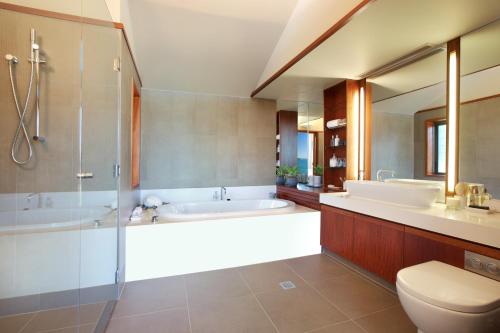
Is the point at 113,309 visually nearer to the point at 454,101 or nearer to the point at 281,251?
the point at 281,251

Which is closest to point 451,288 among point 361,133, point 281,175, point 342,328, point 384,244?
point 342,328

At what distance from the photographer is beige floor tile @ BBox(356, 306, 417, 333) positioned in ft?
5.18

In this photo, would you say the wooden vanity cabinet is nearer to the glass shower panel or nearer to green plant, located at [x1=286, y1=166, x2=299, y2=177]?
green plant, located at [x1=286, y1=166, x2=299, y2=177]

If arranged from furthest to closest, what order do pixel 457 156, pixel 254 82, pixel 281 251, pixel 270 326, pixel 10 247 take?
pixel 254 82, pixel 281 251, pixel 457 156, pixel 270 326, pixel 10 247

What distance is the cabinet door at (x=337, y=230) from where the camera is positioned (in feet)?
8.02

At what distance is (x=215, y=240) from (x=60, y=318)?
1285 millimetres

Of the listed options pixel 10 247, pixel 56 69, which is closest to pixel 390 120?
pixel 56 69

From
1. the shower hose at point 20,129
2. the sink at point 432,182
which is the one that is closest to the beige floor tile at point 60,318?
the shower hose at point 20,129

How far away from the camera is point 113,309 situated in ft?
5.85

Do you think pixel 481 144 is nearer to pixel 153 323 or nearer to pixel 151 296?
pixel 153 323

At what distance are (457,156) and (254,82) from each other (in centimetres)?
251

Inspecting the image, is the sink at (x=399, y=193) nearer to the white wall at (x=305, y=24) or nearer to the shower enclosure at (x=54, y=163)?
the white wall at (x=305, y=24)

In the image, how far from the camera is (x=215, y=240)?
243 centimetres

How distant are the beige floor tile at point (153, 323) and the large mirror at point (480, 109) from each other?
244 centimetres
